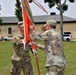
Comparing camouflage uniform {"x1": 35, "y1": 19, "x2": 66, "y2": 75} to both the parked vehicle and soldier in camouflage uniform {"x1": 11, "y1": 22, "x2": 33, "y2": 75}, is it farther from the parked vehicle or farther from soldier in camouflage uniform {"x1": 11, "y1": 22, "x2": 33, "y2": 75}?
the parked vehicle

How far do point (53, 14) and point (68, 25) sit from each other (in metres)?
Answer: 6.22

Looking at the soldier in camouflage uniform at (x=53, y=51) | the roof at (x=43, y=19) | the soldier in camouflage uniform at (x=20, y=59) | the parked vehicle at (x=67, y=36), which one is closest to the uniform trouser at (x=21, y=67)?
the soldier in camouflage uniform at (x=20, y=59)

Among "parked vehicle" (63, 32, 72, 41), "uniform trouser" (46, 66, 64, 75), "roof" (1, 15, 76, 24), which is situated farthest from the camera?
"roof" (1, 15, 76, 24)

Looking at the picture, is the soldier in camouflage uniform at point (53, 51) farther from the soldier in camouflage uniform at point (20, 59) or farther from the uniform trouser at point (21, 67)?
the uniform trouser at point (21, 67)

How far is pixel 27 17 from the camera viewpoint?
22.1ft

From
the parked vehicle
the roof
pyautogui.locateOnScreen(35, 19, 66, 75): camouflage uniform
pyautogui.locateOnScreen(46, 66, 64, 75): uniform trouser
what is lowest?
the parked vehicle

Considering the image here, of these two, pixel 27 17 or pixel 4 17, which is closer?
pixel 27 17

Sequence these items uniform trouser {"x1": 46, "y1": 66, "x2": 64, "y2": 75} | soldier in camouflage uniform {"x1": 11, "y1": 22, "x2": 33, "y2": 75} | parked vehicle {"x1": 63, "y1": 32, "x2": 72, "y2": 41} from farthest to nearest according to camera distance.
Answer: parked vehicle {"x1": 63, "y1": 32, "x2": 72, "y2": 41} → soldier in camouflage uniform {"x1": 11, "y1": 22, "x2": 33, "y2": 75} → uniform trouser {"x1": 46, "y1": 66, "x2": 64, "y2": 75}

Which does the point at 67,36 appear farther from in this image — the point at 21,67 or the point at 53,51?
the point at 53,51

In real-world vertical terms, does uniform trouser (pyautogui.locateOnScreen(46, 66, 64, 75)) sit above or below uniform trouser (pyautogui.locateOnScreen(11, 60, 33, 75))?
above

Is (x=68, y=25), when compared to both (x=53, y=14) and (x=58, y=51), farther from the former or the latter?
(x=58, y=51)

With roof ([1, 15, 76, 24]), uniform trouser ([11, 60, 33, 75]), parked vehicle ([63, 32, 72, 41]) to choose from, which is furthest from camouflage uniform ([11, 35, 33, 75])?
roof ([1, 15, 76, 24])

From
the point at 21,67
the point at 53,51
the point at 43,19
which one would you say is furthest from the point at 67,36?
the point at 53,51

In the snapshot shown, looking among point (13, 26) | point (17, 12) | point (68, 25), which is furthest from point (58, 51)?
point (13, 26)
